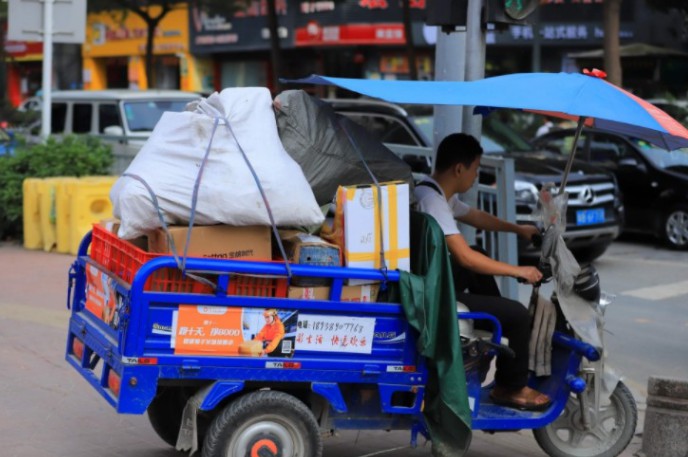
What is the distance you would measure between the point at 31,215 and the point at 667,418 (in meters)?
8.99

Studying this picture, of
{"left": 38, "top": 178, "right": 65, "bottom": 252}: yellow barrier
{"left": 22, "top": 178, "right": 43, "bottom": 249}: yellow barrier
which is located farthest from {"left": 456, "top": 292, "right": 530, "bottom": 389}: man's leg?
{"left": 22, "top": 178, "right": 43, "bottom": 249}: yellow barrier

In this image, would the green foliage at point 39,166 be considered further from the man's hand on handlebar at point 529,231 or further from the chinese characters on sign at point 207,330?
the chinese characters on sign at point 207,330

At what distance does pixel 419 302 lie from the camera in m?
4.76

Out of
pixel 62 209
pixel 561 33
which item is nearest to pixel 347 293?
pixel 62 209

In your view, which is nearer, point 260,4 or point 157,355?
point 157,355

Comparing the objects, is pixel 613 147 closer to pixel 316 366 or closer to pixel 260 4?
pixel 316 366

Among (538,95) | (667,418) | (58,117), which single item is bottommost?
(667,418)

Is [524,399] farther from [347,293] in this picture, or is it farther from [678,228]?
[678,228]

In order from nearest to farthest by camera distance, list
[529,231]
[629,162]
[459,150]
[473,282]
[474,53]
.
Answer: [459,150], [473,282], [529,231], [474,53], [629,162]

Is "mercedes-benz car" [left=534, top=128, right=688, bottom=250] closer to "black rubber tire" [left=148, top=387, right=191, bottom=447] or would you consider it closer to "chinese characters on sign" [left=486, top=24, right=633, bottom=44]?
"black rubber tire" [left=148, top=387, right=191, bottom=447]

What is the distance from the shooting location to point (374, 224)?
479 centimetres

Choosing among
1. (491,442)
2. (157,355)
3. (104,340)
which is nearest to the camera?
(157,355)

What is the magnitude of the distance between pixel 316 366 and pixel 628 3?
94.7 feet

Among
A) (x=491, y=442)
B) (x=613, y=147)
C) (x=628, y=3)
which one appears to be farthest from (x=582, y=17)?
(x=491, y=442)
